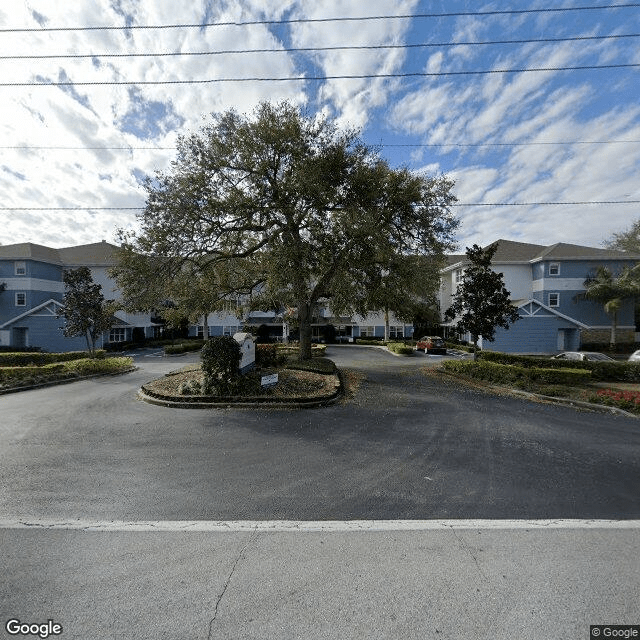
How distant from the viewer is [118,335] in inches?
1422

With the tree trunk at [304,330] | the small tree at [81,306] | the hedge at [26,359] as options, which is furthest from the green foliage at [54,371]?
the tree trunk at [304,330]

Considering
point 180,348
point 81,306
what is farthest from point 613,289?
point 81,306

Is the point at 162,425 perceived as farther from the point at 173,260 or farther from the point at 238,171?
the point at 238,171

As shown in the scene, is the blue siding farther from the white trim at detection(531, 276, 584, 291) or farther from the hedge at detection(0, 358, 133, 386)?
the hedge at detection(0, 358, 133, 386)

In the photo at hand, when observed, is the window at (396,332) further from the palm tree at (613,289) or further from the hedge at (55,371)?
the hedge at (55,371)

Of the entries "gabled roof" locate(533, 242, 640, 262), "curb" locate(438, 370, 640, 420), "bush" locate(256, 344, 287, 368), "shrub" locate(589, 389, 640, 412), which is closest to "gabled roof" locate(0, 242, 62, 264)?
"bush" locate(256, 344, 287, 368)

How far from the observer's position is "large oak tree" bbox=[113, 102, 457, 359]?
1445cm

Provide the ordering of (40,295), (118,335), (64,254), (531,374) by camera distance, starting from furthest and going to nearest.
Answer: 1. (64,254)
2. (118,335)
3. (40,295)
4. (531,374)

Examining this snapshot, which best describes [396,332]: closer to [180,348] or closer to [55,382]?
[180,348]

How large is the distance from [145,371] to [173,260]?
329 inches

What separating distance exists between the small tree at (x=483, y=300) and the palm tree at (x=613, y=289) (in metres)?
19.6

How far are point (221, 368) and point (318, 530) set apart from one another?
822 cm

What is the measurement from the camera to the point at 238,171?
51.1 ft

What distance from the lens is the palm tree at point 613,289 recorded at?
97.4 feet
